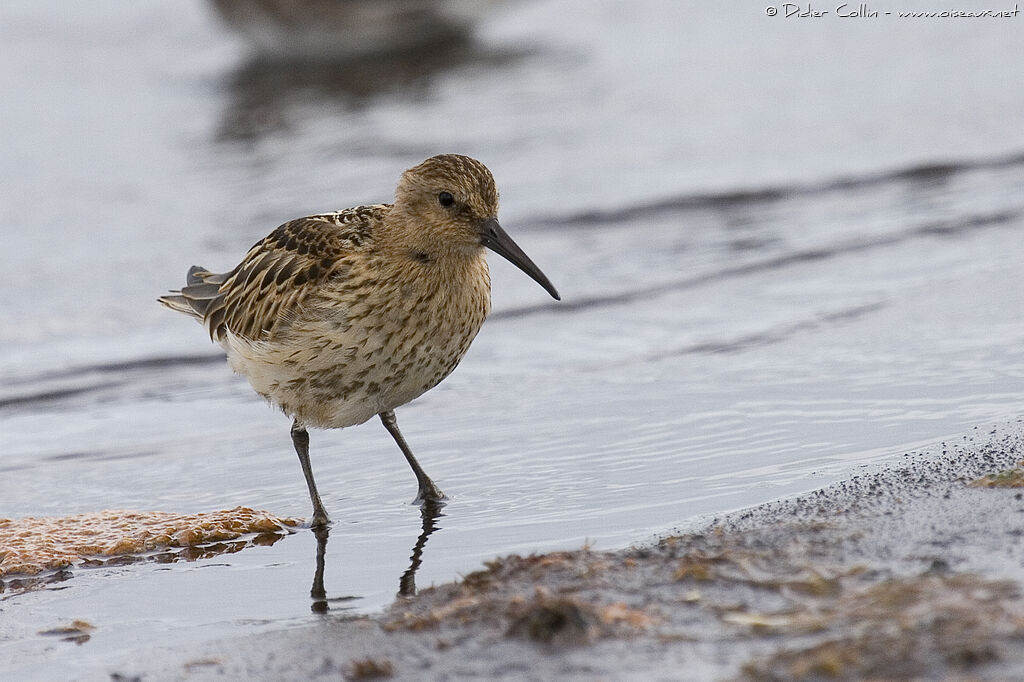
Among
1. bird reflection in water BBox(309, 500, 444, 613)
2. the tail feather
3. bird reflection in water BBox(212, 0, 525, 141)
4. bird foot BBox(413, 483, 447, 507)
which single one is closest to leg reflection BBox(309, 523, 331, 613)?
bird reflection in water BBox(309, 500, 444, 613)

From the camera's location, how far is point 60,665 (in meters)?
4.13

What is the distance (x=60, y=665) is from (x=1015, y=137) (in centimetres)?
935

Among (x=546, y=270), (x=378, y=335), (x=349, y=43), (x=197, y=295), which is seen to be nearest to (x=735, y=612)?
(x=378, y=335)

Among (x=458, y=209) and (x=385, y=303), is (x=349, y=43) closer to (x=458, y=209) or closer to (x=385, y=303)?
(x=458, y=209)

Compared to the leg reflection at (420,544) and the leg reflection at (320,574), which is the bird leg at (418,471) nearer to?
the leg reflection at (420,544)

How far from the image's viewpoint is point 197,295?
6973 mm

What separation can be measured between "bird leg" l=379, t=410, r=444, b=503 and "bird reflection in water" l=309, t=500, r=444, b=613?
0.04 m

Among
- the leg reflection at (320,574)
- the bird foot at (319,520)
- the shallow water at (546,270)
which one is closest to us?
the leg reflection at (320,574)

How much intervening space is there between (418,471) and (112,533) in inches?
47.7

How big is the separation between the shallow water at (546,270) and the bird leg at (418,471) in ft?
0.32

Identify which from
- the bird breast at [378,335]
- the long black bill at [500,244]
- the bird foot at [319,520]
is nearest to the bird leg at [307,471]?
the bird foot at [319,520]

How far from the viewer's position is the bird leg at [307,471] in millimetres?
5500

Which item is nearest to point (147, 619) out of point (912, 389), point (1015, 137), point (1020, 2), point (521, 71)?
point (912, 389)

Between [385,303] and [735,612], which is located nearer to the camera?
[735,612]
